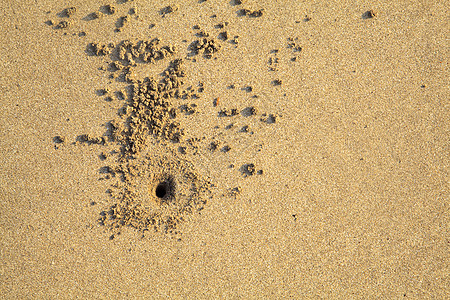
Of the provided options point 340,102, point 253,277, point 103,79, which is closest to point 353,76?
point 340,102

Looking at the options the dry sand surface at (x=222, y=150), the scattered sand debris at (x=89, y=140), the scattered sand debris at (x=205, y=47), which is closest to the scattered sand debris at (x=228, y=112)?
the dry sand surface at (x=222, y=150)

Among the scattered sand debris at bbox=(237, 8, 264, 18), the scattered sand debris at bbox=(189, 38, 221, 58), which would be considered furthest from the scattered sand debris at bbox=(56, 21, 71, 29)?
the scattered sand debris at bbox=(237, 8, 264, 18)

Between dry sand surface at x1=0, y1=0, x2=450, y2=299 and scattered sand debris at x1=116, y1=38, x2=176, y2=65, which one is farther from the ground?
scattered sand debris at x1=116, y1=38, x2=176, y2=65

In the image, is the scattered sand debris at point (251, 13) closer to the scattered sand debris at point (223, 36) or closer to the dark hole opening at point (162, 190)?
the scattered sand debris at point (223, 36)

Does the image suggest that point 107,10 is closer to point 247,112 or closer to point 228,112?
point 228,112

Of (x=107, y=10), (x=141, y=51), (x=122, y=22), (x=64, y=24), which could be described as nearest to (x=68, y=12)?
(x=64, y=24)

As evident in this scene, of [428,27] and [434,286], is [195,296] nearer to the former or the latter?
[434,286]

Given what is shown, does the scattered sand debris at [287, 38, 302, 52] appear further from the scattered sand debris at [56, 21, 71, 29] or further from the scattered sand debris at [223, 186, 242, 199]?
the scattered sand debris at [56, 21, 71, 29]
